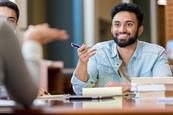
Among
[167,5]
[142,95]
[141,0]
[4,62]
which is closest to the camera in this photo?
[4,62]

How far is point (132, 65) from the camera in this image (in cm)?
261

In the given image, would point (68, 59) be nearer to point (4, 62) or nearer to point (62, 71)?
point (62, 71)

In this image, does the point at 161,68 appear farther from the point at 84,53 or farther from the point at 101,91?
the point at 101,91

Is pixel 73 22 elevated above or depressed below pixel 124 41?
above

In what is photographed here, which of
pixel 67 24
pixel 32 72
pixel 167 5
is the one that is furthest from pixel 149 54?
pixel 67 24

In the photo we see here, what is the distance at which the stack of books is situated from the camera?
5.25ft

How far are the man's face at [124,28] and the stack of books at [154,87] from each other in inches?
42.0

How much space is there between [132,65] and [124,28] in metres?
0.28

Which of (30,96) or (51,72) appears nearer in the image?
(30,96)

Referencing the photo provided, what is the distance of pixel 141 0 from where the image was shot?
18.9 ft

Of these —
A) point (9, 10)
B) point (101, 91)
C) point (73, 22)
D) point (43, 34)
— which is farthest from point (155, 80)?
point (73, 22)

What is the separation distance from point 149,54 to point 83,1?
2774 millimetres

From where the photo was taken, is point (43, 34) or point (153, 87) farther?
point (153, 87)

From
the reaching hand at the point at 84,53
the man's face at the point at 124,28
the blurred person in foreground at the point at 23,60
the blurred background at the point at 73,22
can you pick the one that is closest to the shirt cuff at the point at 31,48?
the blurred person in foreground at the point at 23,60
